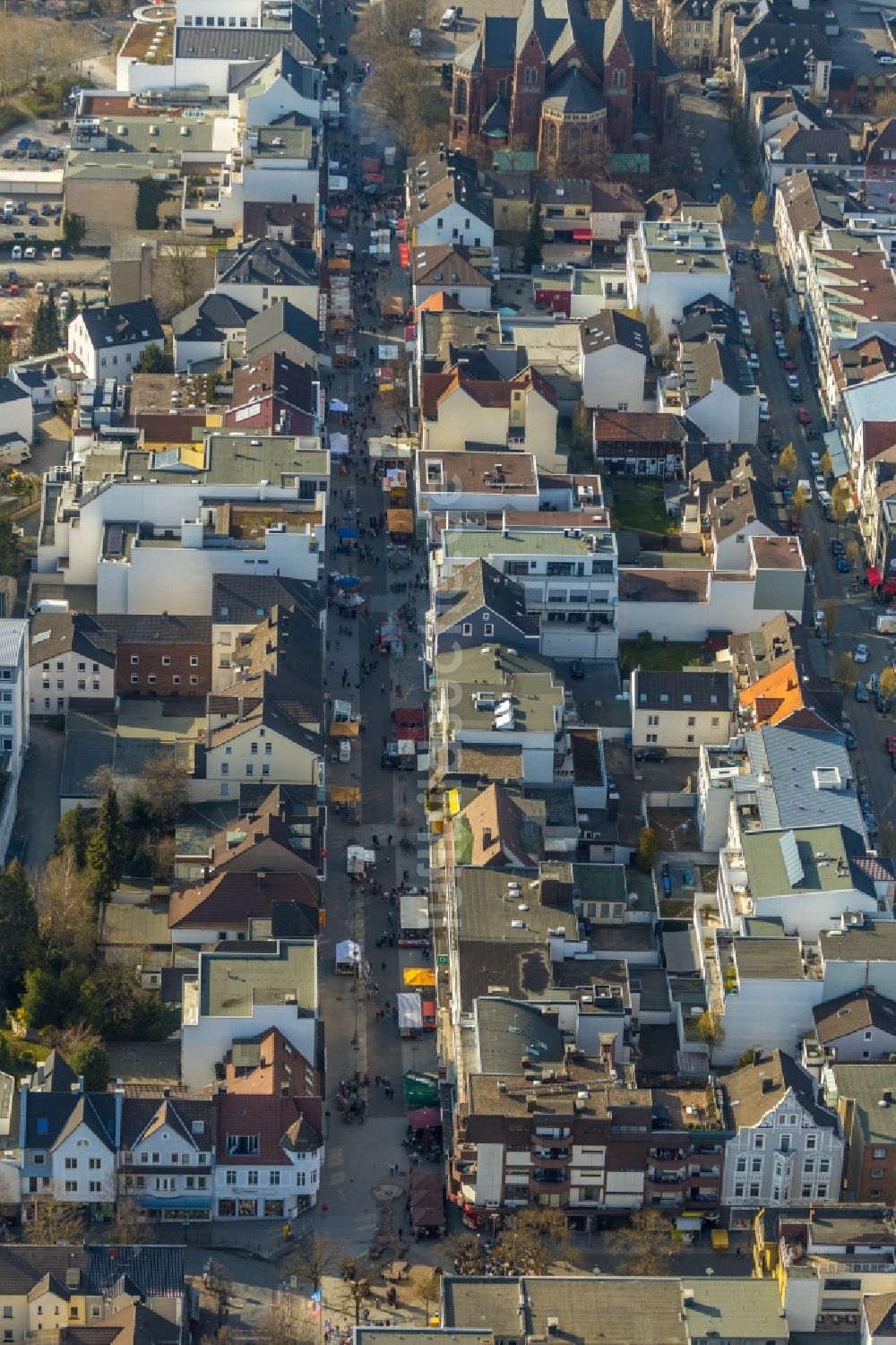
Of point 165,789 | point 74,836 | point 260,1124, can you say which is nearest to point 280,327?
point 165,789

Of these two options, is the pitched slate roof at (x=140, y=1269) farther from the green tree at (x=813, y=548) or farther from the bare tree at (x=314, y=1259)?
the green tree at (x=813, y=548)

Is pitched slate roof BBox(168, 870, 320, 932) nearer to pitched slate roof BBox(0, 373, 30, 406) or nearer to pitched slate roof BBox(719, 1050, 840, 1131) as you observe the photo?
pitched slate roof BBox(719, 1050, 840, 1131)

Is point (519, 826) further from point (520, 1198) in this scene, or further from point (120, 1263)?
point (120, 1263)

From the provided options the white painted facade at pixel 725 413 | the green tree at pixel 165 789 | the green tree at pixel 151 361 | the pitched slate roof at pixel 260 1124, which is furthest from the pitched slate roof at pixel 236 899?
the white painted facade at pixel 725 413

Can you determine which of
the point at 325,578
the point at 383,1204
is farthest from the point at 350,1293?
the point at 325,578

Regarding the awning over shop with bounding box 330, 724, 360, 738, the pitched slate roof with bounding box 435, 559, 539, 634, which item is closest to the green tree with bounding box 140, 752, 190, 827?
the awning over shop with bounding box 330, 724, 360, 738
